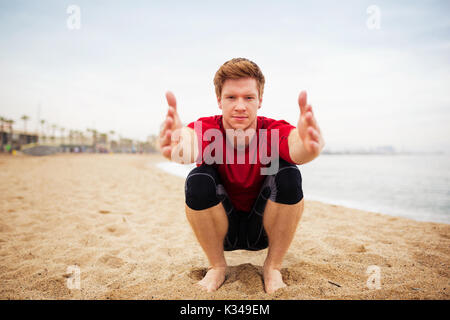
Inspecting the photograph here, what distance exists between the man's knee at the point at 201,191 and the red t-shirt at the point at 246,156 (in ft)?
0.38

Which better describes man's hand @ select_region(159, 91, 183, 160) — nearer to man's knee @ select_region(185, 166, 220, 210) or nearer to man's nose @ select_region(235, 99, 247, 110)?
man's knee @ select_region(185, 166, 220, 210)

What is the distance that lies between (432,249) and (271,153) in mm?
1986

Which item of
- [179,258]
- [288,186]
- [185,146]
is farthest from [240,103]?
[179,258]

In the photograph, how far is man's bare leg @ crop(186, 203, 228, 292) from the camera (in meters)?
1.59

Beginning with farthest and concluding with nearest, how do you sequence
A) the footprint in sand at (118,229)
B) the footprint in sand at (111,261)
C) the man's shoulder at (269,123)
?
the footprint in sand at (118,229), the footprint in sand at (111,261), the man's shoulder at (269,123)

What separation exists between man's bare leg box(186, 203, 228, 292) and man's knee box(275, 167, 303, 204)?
42cm

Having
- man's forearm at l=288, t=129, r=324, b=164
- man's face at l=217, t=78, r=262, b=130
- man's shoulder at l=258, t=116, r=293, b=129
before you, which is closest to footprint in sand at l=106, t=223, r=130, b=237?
man's face at l=217, t=78, r=262, b=130

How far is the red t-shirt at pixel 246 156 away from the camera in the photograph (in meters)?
1.59

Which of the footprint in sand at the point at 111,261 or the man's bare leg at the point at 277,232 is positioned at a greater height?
the man's bare leg at the point at 277,232

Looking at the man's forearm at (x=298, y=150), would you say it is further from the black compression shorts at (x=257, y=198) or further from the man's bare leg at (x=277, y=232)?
the man's bare leg at (x=277, y=232)

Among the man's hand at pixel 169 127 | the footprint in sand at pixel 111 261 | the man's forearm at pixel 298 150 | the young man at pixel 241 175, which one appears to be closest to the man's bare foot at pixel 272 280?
the young man at pixel 241 175
